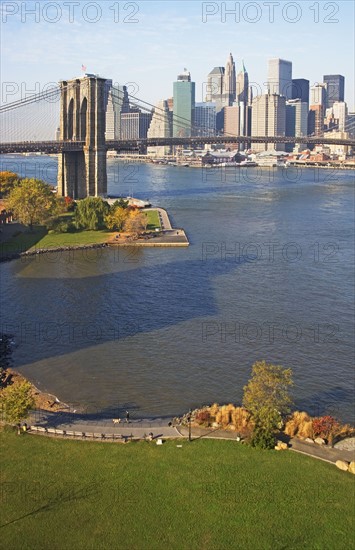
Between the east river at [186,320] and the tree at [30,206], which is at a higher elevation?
the tree at [30,206]

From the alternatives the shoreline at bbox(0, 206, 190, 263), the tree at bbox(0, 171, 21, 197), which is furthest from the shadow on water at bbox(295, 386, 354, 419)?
Answer: the tree at bbox(0, 171, 21, 197)

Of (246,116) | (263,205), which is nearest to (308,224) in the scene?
(263,205)

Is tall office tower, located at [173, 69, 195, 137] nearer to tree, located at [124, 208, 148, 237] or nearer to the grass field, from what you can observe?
tree, located at [124, 208, 148, 237]

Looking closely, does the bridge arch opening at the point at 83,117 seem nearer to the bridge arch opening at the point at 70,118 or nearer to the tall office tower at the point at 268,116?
the bridge arch opening at the point at 70,118

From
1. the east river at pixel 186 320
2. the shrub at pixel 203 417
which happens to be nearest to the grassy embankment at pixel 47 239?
the east river at pixel 186 320

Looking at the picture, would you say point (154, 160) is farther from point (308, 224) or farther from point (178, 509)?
point (178, 509)

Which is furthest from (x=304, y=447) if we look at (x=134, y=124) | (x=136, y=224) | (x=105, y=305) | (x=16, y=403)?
(x=134, y=124)

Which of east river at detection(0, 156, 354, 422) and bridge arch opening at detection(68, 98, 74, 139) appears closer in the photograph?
east river at detection(0, 156, 354, 422)
